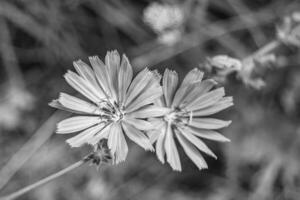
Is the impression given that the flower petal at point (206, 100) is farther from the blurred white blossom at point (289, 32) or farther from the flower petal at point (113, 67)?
the blurred white blossom at point (289, 32)

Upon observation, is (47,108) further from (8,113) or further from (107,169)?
(107,169)

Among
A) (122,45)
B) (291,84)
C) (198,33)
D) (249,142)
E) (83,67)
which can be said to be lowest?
(249,142)

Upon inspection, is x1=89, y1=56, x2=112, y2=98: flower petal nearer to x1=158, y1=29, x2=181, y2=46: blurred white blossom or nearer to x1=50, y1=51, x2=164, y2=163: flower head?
x1=50, y1=51, x2=164, y2=163: flower head

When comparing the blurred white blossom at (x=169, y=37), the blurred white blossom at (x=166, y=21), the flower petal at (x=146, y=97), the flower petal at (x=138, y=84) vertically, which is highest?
the blurred white blossom at (x=166, y=21)

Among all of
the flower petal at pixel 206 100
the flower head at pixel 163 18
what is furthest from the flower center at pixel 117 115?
the flower head at pixel 163 18

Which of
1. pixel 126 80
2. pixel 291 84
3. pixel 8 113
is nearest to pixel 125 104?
pixel 126 80

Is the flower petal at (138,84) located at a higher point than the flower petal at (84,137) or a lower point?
higher
